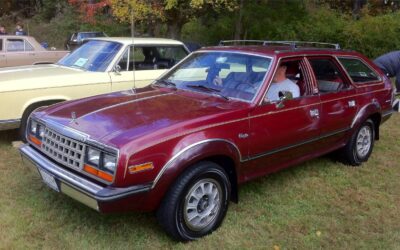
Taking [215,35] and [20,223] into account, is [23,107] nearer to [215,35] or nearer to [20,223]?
[20,223]

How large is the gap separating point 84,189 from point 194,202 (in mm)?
956

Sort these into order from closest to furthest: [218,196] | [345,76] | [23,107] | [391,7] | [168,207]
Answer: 1. [168,207]
2. [218,196]
3. [345,76]
4. [23,107]
5. [391,7]

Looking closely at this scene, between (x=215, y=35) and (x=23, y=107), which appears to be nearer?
A: (x=23, y=107)

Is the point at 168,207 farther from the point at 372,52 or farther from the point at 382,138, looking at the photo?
the point at 372,52

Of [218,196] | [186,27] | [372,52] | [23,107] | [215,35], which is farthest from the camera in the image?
[186,27]

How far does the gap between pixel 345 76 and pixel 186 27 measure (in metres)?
22.1

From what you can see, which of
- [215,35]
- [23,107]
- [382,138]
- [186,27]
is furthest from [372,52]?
[23,107]

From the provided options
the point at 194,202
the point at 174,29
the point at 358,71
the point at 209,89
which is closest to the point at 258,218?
the point at 194,202

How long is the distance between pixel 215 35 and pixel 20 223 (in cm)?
2189

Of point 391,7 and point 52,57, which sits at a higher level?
point 391,7

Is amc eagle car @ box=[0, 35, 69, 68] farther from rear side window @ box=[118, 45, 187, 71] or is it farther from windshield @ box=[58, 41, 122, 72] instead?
rear side window @ box=[118, 45, 187, 71]

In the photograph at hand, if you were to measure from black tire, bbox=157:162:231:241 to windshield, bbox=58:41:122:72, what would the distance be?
353 centimetres

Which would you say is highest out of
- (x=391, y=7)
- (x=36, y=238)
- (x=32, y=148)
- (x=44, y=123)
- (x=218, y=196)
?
(x=391, y=7)

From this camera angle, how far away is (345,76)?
18.7ft
